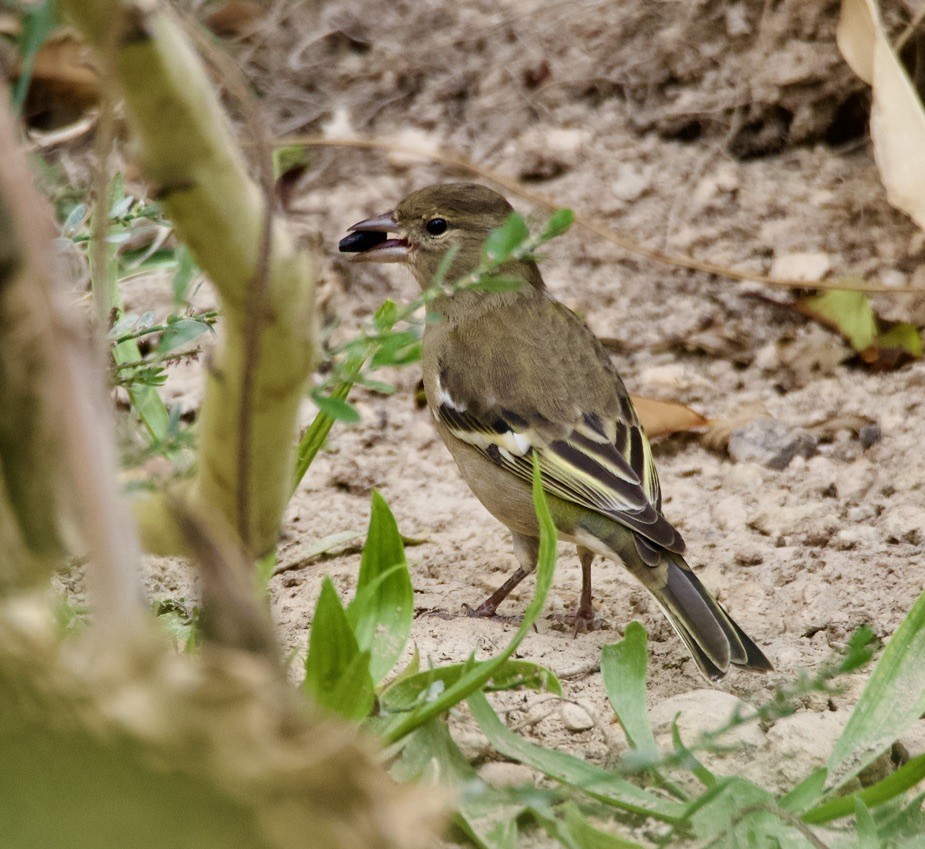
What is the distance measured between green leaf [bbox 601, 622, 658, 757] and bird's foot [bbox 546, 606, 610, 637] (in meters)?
0.84

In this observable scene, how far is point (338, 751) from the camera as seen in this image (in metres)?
1.37

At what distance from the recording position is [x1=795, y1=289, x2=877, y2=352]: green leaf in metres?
5.32

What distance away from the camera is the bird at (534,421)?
3.84 m

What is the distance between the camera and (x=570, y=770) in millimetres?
2625

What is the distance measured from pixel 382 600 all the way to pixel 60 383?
163 cm

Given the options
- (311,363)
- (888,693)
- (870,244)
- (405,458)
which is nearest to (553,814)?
(888,693)

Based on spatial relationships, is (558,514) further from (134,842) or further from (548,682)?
(134,842)

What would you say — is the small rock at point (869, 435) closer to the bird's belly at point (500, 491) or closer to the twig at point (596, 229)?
the twig at point (596, 229)

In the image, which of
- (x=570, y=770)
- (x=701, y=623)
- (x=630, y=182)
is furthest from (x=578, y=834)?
(x=630, y=182)

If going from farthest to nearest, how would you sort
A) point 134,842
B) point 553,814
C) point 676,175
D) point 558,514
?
point 676,175, point 558,514, point 553,814, point 134,842

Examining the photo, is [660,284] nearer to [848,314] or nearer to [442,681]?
[848,314]

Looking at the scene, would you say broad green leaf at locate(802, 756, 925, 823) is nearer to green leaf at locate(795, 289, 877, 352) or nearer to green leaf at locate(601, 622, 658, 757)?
green leaf at locate(601, 622, 658, 757)

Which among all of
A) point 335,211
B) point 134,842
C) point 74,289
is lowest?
point 335,211

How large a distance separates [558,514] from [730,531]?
0.73m
